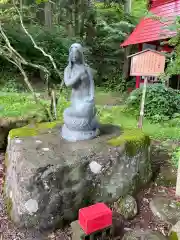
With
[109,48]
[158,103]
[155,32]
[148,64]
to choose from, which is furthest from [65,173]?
[109,48]

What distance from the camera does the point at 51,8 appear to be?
1395 cm

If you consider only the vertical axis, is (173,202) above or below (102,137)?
below

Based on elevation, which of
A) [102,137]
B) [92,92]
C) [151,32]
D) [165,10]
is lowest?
[102,137]

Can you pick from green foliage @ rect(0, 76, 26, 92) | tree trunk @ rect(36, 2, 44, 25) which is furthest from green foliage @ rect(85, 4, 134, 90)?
green foliage @ rect(0, 76, 26, 92)

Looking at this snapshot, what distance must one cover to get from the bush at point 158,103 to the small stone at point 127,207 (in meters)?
4.19

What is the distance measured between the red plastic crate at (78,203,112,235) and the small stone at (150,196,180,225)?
794 millimetres

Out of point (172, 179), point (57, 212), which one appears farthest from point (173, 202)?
point (57, 212)

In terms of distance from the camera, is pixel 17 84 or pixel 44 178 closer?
pixel 44 178

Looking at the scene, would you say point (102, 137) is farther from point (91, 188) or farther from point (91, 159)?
point (91, 188)

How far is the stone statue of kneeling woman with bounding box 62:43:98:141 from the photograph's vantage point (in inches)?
134

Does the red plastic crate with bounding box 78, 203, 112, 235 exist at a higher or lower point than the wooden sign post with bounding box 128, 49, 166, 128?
lower

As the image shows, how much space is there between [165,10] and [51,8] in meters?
6.92

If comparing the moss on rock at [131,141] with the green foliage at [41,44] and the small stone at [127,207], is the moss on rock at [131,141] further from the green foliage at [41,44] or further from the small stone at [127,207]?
the green foliage at [41,44]

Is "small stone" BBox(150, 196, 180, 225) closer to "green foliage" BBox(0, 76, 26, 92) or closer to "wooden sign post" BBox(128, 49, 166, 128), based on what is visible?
"wooden sign post" BBox(128, 49, 166, 128)
